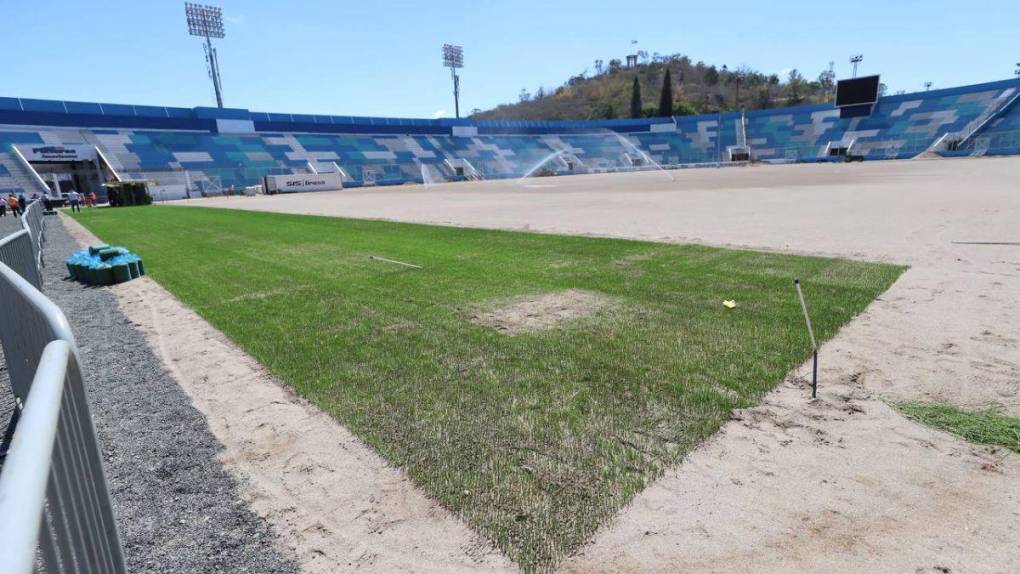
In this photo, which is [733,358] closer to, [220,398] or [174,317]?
[220,398]

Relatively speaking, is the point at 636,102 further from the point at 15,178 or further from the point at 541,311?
the point at 541,311

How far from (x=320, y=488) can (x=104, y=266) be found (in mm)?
10330

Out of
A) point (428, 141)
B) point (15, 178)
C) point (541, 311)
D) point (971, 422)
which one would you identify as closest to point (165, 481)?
point (541, 311)

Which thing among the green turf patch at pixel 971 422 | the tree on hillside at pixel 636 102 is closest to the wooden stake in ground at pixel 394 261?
the green turf patch at pixel 971 422

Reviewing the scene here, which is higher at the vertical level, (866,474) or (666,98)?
(666,98)

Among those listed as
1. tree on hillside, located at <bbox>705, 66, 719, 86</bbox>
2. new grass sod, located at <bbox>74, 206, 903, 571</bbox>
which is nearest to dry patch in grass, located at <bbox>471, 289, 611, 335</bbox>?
new grass sod, located at <bbox>74, 206, 903, 571</bbox>

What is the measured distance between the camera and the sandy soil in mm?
2834

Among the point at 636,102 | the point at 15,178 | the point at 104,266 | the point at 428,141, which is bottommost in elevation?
the point at 104,266

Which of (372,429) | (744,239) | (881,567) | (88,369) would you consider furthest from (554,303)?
(744,239)

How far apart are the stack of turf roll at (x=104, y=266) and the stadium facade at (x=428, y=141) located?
1890 inches

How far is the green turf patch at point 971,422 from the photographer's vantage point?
12.0 feet

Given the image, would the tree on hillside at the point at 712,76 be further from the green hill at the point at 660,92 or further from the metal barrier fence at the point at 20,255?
the metal barrier fence at the point at 20,255

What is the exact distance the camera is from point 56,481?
5.11 ft

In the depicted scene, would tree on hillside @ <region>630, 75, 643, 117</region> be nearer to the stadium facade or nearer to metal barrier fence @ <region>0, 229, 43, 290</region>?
the stadium facade
